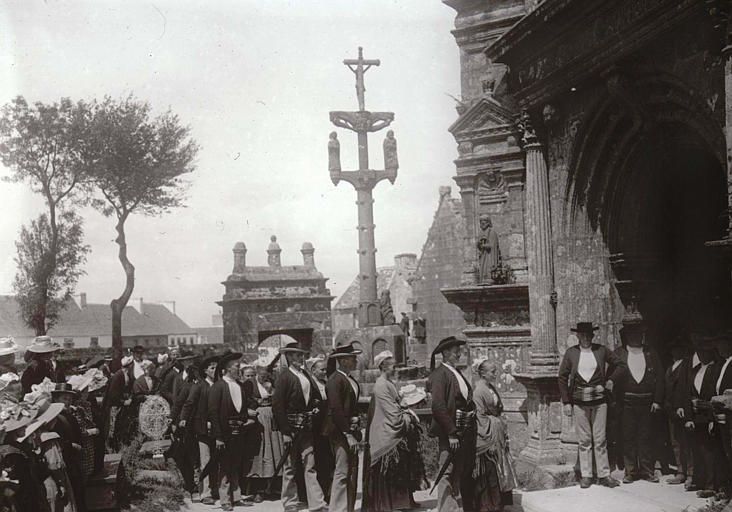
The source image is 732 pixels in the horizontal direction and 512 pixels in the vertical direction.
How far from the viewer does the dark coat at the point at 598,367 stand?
796 cm

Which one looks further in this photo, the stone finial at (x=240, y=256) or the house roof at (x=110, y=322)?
the house roof at (x=110, y=322)

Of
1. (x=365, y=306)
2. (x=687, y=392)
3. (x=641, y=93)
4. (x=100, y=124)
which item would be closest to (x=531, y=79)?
(x=641, y=93)

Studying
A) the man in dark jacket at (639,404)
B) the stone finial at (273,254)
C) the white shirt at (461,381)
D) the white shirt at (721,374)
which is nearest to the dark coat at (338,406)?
the white shirt at (461,381)

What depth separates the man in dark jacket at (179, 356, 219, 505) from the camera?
29.3 ft

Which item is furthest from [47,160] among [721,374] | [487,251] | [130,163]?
[721,374]

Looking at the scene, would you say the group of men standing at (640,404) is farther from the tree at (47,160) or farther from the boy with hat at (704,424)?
the tree at (47,160)

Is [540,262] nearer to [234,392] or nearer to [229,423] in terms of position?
[234,392]

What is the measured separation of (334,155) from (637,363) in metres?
14.4

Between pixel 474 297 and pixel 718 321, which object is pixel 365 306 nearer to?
pixel 474 297

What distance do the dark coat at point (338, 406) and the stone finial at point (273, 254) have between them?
26480 millimetres

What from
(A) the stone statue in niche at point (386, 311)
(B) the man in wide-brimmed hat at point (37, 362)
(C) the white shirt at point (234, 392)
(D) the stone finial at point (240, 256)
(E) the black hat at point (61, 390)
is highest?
(D) the stone finial at point (240, 256)

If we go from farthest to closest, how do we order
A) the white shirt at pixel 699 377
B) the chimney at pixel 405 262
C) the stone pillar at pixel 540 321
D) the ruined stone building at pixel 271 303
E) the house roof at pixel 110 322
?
the house roof at pixel 110 322 → the chimney at pixel 405 262 → the ruined stone building at pixel 271 303 → the stone pillar at pixel 540 321 → the white shirt at pixel 699 377

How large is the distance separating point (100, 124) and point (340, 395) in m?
19.7

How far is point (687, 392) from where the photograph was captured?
7.36 m
